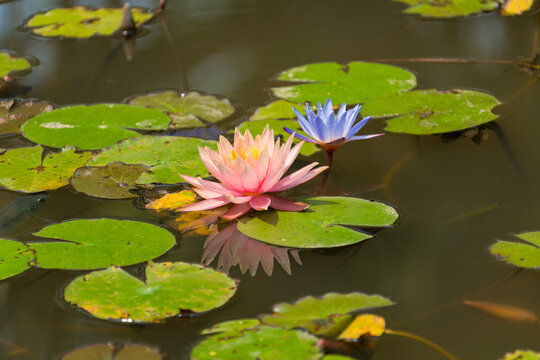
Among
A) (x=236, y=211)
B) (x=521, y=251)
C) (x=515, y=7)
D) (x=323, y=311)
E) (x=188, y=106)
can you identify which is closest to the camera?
(x=323, y=311)

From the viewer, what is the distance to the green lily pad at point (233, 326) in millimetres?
1458

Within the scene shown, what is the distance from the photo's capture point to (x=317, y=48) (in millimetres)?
3408

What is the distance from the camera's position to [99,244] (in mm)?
1828

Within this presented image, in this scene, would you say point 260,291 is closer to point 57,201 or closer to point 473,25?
point 57,201

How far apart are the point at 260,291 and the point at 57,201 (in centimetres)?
86

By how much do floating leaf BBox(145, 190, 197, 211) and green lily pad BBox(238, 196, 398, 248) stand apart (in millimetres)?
224

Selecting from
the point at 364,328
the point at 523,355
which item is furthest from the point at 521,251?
the point at 364,328

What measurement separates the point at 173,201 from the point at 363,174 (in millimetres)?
667

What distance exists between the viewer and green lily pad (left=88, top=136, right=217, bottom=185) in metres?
2.17

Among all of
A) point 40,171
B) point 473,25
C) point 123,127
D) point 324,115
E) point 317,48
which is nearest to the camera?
point 324,115

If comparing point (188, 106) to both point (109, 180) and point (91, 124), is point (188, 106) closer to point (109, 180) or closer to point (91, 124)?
point (91, 124)

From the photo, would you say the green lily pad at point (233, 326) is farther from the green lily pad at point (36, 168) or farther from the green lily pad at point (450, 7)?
the green lily pad at point (450, 7)

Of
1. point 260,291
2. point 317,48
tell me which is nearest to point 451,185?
point 260,291

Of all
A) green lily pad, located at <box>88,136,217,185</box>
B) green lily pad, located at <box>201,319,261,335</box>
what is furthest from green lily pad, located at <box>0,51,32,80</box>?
green lily pad, located at <box>201,319,261,335</box>
